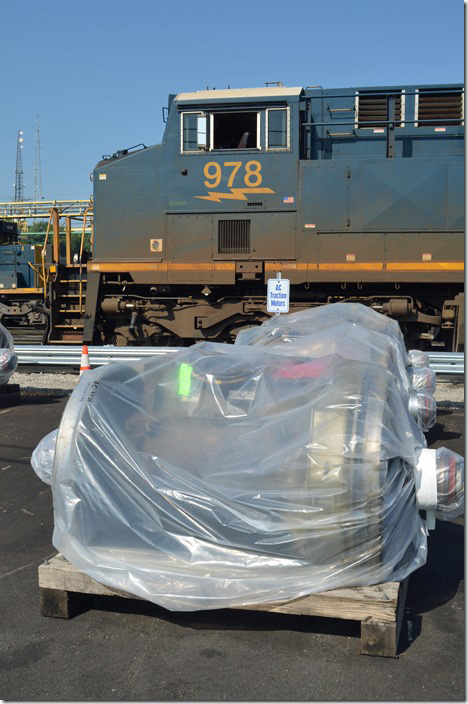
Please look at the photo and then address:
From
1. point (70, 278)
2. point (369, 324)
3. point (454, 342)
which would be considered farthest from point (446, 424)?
point (70, 278)

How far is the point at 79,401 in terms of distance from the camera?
3.35 m

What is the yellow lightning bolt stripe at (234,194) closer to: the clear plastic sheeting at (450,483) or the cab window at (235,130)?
the cab window at (235,130)

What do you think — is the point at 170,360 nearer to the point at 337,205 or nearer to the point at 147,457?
the point at 147,457

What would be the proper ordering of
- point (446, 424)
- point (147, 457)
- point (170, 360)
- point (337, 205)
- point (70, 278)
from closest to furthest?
point (147, 457)
point (170, 360)
point (446, 424)
point (337, 205)
point (70, 278)

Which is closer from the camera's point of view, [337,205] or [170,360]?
[170,360]

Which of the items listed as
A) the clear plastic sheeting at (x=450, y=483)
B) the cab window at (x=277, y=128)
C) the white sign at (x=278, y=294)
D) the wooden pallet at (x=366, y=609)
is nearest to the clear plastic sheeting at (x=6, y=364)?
the white sign at (x=278, y=294)

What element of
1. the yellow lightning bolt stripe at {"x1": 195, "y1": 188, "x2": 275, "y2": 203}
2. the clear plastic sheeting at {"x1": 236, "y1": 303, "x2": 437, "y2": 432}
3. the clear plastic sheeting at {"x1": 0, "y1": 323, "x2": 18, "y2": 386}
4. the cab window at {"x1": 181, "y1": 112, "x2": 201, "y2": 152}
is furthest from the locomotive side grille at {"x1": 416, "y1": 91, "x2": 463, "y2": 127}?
the clear plastic sheeting at {"x1": 0, "y1": 323, "x2": 18, "y2": 386}

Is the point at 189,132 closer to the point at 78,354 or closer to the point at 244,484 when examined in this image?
the point at 78,354

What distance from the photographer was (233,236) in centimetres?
1198

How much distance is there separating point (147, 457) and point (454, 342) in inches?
386

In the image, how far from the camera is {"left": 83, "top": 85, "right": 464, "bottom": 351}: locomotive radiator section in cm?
1159

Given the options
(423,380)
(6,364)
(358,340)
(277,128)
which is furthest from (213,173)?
(358,340)

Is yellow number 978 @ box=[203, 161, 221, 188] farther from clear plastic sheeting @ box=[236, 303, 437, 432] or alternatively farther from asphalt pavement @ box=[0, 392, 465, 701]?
asphalt pavement @ box=[0, 392, 465, 701]

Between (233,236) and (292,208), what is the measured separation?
1121 millimetres
